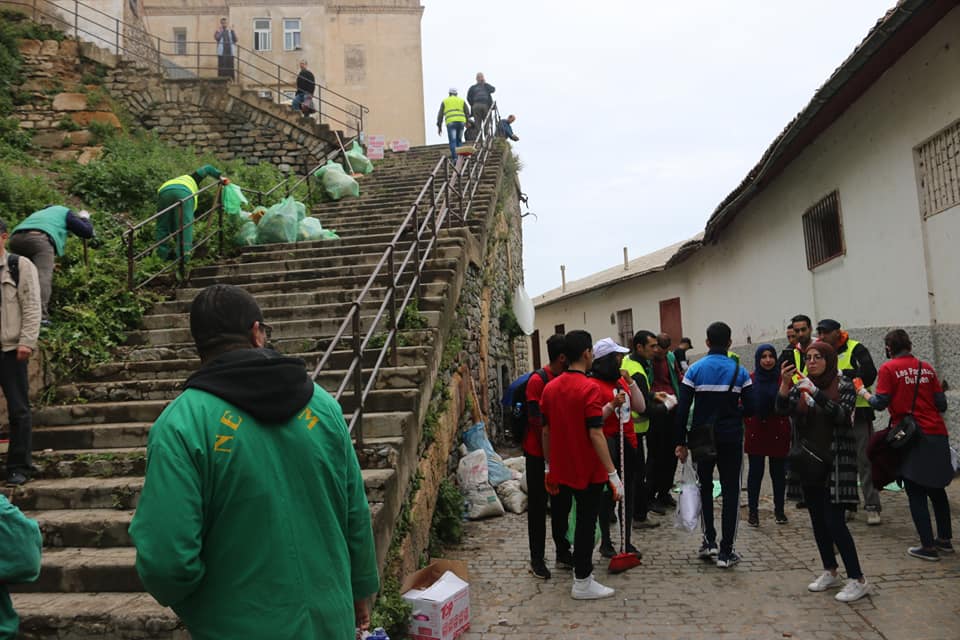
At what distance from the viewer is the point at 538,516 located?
16.1 ft

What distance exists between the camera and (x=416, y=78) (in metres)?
25.6

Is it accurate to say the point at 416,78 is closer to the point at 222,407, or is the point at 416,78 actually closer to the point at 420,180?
the point at 420,180

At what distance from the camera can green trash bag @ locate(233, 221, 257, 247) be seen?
29.4 feet

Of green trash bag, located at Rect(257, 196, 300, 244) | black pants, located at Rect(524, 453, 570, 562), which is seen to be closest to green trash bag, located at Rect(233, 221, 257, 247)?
green trash bag, located at Rect(257, 196, 300, 244)

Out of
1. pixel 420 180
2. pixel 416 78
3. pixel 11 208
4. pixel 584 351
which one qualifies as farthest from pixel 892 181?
pixel 416 78

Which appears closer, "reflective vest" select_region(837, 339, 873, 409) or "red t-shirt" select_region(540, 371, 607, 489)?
"red t-shirt" select_region(540, 371, 607, 489)

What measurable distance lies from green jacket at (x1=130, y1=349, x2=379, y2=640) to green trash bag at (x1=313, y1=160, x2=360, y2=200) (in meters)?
10.6

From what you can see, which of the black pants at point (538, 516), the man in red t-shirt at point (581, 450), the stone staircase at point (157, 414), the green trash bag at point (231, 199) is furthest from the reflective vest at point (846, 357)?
the green trash bag at point (231, 199)

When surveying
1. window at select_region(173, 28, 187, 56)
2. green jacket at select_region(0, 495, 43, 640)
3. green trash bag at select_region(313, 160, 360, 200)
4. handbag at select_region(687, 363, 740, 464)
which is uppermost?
window at select_region(173, 28, 187, 56)

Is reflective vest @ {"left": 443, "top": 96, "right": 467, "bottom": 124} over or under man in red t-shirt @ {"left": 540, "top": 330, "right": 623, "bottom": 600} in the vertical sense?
over

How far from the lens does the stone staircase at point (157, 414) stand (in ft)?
11.6

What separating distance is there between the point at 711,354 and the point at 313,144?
1194 cm

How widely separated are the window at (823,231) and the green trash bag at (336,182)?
7.49 m

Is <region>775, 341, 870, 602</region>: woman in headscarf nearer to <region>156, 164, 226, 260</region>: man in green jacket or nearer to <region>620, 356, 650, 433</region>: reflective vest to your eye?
<region>620, 356, 650, 433</region>: reflective vest
